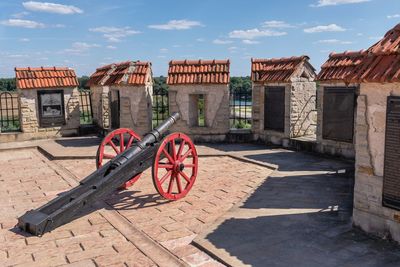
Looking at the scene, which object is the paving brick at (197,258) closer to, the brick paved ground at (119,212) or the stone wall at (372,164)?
the brick paved ground at (119,212)

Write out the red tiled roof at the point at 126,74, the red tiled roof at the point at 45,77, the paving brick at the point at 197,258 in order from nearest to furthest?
the paving brick at the point at 197,258 < the red tiled roof at the point at 126,74 < the red tiled roof at the point at 45,77

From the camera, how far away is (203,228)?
19.5ft

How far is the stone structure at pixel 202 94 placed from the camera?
43.3ft

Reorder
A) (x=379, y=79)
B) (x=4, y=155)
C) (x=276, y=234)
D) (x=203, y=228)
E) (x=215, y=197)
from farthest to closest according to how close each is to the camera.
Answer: (x=4, y=155) < (x=215, y=197) < (x=203, y=228) < (x=276, y=234) < (x=379, y=79)

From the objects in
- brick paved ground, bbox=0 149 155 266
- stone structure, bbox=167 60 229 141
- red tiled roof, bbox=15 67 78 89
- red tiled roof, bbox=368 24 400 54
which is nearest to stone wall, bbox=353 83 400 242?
red tiled roof, bbox=368 24 400 54

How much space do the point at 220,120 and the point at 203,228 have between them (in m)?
7.76

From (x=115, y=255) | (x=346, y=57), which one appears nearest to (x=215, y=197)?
(x=115, y=255)

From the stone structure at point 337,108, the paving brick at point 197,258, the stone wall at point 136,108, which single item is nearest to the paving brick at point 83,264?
the paving brick at point 197,258

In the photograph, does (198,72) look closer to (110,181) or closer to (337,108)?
(337,108)

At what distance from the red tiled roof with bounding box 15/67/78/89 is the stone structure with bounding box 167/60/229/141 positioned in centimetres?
467

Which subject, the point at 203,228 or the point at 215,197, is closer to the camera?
the point at 203,228

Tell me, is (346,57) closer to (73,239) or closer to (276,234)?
(276,234)

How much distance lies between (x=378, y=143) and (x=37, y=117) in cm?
1308

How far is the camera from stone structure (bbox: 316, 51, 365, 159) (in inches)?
402
